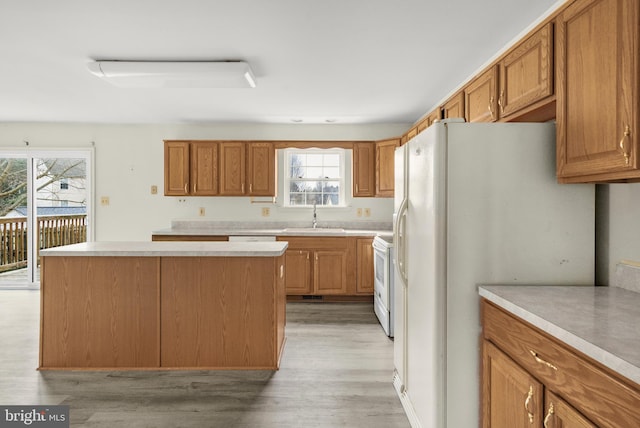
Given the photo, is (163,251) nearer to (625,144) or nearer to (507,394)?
(507,394)

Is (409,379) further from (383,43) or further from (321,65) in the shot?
(321,65)

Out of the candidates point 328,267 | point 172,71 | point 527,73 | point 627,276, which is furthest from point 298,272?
point 627,276

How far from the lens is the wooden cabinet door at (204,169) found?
193 inches

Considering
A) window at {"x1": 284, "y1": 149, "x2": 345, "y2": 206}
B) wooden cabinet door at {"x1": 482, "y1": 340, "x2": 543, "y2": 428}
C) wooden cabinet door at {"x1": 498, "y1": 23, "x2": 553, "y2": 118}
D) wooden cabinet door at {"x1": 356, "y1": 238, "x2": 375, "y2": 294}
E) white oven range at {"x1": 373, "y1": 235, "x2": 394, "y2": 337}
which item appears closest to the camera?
wooden cabinet door at {"x1": 482, "y1": 340, "x2": 543, "y2": 428}

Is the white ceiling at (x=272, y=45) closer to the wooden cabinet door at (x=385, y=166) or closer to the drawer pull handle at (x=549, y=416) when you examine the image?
the wooden cabinet door at (x=385, y=166)

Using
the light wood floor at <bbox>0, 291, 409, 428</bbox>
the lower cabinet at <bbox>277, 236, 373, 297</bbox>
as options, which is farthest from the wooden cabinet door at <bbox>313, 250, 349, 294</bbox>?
the light wood floor at <bbox>0, 291, 409, 428</bbox>

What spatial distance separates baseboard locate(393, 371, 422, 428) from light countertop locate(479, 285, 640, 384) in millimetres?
812

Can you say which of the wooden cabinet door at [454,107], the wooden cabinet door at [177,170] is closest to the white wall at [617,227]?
the wooden cabinet door at [454,107]

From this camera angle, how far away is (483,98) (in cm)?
269

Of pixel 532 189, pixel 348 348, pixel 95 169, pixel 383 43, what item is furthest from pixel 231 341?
pixel 95 169

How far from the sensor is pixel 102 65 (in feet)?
9.55

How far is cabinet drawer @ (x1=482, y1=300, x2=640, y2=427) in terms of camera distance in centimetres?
94

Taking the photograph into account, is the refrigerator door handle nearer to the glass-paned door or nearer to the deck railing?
the glass-paned door

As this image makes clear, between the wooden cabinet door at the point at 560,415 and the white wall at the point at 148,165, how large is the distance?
404 cm
